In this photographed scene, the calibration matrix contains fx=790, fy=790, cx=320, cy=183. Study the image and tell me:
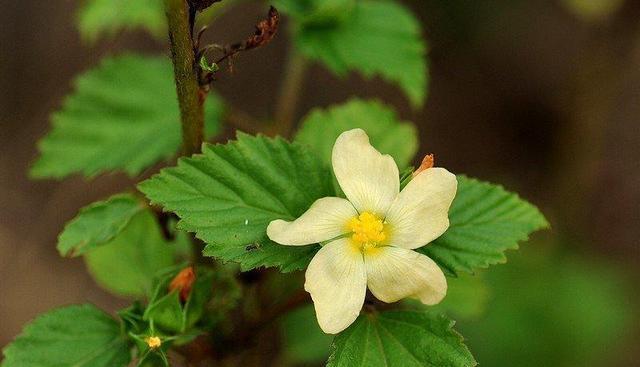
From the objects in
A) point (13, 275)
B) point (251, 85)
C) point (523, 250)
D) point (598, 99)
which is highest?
point (251, 85)

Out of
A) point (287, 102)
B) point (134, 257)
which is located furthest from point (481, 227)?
point (287, 102)

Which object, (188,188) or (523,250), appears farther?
(523,250)

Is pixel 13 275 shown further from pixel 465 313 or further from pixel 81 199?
pixel 465 313

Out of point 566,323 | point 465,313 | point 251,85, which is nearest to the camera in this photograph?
point 465,313

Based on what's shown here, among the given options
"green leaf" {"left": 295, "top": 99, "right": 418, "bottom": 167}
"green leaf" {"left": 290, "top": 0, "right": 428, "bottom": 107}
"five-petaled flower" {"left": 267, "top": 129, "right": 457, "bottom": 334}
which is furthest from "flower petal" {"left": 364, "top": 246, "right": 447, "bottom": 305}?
"green leaf" {"left": 290, "top": 0, "right": 428, "bottom": 107}

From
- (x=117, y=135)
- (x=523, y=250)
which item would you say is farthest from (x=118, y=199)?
(x=523, y=250)

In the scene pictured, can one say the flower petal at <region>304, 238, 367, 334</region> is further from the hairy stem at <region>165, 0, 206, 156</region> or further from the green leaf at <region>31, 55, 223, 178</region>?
the green leaf at <region>31, 55, 223, 178</region>

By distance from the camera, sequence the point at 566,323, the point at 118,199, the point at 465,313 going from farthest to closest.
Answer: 1. the point at 566,323
2. the point at 465,313
3. the point at 118,199

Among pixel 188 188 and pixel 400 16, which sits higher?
pixel 400 16
